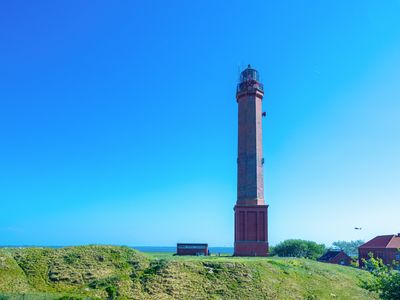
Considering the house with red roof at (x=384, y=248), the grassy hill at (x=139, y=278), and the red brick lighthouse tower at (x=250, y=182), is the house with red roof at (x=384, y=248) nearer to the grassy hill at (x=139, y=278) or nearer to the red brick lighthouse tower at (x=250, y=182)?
the red brick lighthouse tower at (x=250, y=182)

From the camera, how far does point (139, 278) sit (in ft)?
78.7

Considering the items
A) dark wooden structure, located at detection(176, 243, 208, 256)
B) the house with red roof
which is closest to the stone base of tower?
dark wooden structure, located at detection(176, 243, 208, 256)

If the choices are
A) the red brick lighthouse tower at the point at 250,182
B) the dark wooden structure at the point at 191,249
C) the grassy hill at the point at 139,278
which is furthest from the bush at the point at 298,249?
the grassy hill at the point at 139,278

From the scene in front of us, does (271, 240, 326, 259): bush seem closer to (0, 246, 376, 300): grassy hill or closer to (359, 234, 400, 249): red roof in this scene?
(359, 234, 400, 249): red roof

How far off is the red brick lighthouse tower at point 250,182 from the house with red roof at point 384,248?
2318cm

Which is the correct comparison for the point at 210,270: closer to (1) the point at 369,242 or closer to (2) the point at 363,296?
(2) the point at 363,296

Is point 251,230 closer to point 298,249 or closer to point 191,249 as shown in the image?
point 191,249

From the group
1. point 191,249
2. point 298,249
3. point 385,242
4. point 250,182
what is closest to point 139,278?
point 191,249

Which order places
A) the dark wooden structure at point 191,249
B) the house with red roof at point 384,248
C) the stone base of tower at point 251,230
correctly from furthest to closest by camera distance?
the house with red roof at point 384,248
the stone base of tower at point 251,230
the dark wooden structure at point 191,249

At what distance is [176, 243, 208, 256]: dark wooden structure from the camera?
40.6 m

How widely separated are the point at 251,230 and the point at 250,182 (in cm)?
487

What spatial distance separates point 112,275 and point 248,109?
25.5 meters

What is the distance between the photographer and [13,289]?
21.0 m

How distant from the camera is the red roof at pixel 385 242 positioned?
5581 centimetres
